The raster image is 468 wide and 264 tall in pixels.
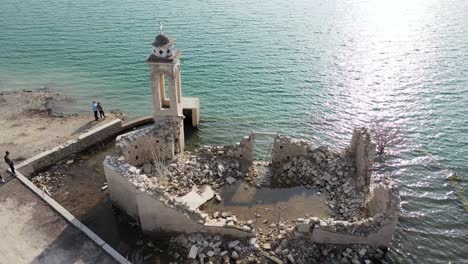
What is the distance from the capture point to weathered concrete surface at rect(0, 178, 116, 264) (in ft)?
49.6

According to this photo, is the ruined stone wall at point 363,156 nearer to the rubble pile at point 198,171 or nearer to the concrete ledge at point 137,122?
the rubble pile at point 198,171

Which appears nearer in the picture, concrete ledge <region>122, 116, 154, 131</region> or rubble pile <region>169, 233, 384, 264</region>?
rubble pile <region>169, 233, 384, 264</region>

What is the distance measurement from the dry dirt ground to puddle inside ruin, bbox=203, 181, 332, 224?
5972mm

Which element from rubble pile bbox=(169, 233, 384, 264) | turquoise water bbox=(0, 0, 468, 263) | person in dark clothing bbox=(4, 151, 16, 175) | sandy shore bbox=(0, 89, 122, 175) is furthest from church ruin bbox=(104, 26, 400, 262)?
sandy shore bbox=(0, 89, 122, 175)

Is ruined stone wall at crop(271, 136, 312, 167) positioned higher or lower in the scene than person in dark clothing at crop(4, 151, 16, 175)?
higher

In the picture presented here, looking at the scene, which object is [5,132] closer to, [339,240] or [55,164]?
[55,164]

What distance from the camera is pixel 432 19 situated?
45969mm

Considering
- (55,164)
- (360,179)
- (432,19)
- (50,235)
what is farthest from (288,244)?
(432,19)

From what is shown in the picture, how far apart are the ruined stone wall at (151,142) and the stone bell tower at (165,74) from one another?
1.38 feet

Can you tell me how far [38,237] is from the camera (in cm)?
1598

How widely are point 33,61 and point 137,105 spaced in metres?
14.2

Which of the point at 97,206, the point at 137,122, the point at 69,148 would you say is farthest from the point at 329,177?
the point at 69,148

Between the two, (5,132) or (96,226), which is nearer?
(96,226)

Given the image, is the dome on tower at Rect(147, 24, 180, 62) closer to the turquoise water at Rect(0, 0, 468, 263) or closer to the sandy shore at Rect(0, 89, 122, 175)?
the turquoise water at Rect(0, 0, 468, 263)
